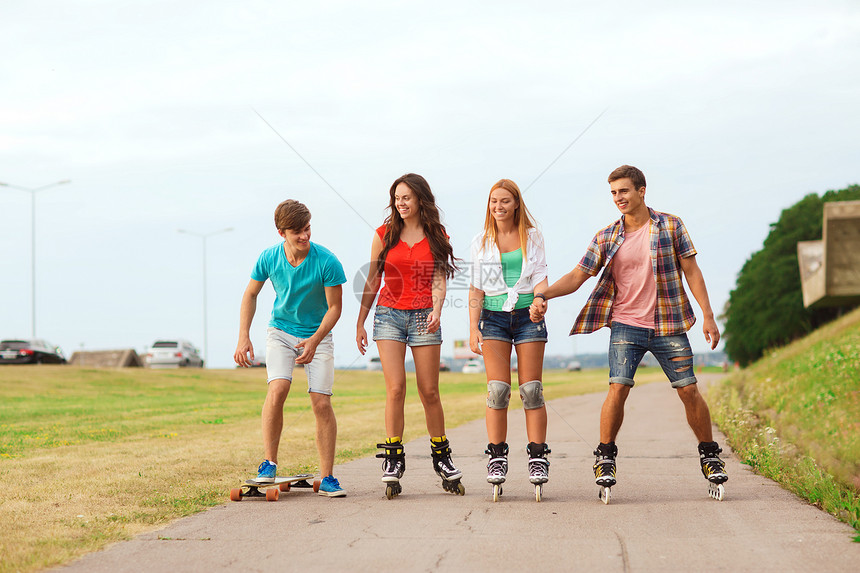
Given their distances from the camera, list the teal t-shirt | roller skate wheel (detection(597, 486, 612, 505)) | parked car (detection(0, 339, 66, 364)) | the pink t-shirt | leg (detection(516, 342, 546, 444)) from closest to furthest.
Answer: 1. roller skate wheel (detection(597, 486, 612, 505))
2. the pink t-shirt
3. leg (detection(516, 342, 546, 444))
4. the teal t-shirt
5. parked car (detection(0, 339, 66, 364))

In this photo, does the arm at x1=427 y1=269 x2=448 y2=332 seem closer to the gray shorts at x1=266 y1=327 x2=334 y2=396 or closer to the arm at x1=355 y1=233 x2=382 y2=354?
the arm at x1=355 y1=233 x2=382 y2=354

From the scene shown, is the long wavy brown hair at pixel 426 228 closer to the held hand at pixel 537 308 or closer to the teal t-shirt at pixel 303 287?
the teal t-shirt at pixel 303 287

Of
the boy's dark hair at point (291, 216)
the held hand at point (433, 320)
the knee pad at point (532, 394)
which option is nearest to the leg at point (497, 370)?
the knee pad at point (532, 394)

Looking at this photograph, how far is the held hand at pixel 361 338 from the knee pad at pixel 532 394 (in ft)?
3.99

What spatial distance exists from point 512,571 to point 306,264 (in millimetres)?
3243

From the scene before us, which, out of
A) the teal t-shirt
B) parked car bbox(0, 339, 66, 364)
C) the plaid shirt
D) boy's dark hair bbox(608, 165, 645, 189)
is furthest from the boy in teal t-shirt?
parked car bbox(0, 339, 66, 364)

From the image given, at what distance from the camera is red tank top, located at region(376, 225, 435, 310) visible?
6.32 metres

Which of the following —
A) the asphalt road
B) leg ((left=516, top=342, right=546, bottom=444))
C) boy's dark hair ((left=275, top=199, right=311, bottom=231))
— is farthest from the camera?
boy's dark hair ((left=275, top=199, right=311, bottom=231))

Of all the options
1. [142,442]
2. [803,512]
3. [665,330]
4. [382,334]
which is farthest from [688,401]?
[142,442]

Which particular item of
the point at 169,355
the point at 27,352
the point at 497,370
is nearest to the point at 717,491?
the point at 497,370

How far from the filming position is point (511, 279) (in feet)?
20.3

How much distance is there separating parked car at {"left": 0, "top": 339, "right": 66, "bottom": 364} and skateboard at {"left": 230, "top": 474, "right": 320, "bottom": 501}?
36664 millimetres

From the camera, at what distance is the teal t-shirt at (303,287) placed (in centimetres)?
649

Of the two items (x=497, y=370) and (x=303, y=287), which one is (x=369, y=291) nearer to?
(x=303, y=287)
